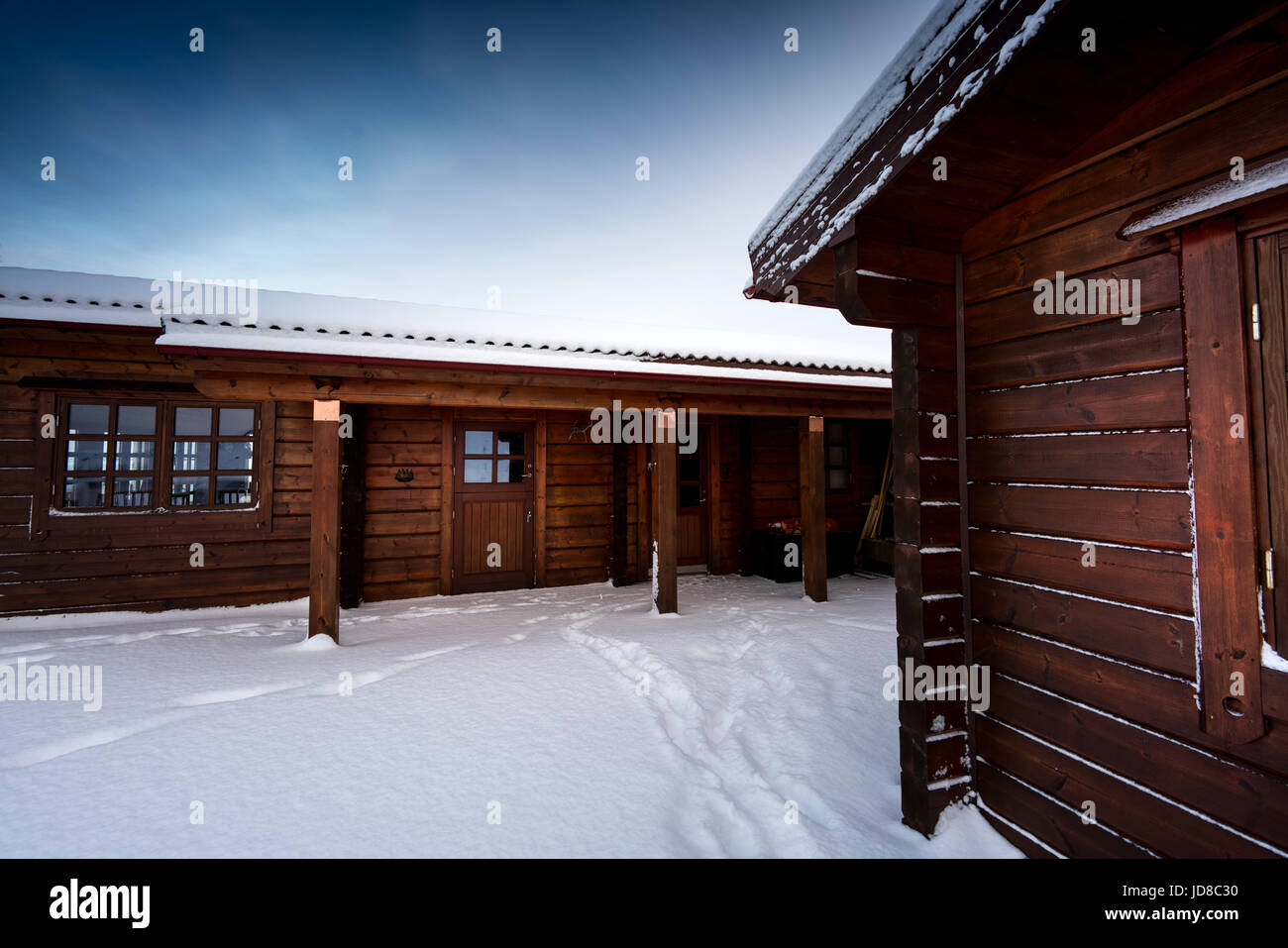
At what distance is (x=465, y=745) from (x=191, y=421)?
5.74 m

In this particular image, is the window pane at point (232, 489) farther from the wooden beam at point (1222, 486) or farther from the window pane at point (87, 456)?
the wooden beam at point (1222, 486)

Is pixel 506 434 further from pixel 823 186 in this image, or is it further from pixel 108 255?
pixel 108 255

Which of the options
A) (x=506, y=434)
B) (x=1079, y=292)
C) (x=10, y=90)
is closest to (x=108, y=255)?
(x=10, y=90)

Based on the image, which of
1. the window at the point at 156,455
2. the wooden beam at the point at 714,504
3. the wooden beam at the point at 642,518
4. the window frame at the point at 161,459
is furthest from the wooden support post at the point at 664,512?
the window at the point at 156,455

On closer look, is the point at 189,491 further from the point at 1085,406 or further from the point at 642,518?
the point at 1085,406

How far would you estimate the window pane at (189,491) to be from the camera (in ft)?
19.7

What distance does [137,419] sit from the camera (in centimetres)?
594

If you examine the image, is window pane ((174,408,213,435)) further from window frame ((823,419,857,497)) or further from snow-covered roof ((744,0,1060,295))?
window frame ((823,419,857,497))

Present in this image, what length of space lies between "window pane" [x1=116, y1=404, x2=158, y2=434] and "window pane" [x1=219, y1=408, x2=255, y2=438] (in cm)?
64

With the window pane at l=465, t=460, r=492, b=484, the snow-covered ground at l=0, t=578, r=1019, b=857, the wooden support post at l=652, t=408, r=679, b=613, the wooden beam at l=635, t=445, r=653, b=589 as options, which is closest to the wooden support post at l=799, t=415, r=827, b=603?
the snow-covered ground at l=0, t=578, r=1019, b=857

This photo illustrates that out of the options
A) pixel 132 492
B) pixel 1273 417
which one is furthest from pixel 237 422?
pixel 1273 417
